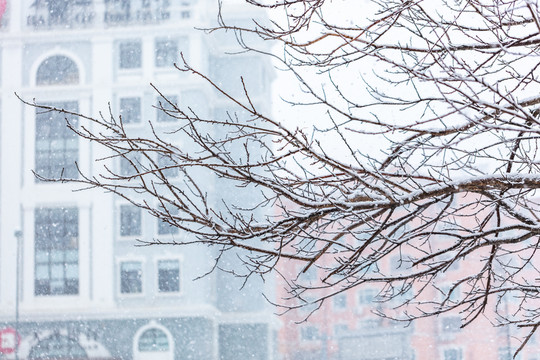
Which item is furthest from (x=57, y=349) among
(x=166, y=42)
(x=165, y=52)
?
(x=166, y=42)

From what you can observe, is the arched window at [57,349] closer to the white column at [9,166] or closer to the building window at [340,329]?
the white column at [9,166]

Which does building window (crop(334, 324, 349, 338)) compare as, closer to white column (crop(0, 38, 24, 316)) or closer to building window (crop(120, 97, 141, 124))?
building window (crop(120, 97, 141, 124))

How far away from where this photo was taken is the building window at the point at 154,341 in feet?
117

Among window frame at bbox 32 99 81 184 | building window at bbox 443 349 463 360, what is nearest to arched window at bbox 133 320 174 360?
window frame at bbox 32 99 81 184

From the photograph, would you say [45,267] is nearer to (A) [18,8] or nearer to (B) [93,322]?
(B) [93,322]

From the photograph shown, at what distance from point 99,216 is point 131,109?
5326mm

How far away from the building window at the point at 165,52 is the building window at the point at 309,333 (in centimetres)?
1875

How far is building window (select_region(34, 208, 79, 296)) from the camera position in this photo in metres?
35.3

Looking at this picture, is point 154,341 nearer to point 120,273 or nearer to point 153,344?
point 153,344

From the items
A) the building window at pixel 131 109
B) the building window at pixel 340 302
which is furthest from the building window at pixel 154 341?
the building window at pixel 340 302

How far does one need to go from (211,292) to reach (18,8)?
17.2m

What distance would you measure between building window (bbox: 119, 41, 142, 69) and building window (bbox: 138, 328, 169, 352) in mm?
12388

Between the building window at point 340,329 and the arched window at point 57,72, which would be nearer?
the arched window at point 57,72

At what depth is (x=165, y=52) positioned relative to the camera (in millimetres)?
37500
